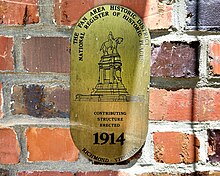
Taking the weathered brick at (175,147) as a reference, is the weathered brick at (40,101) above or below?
above

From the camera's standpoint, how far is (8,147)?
29.5 inches

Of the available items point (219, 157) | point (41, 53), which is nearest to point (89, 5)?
point (41, 53)

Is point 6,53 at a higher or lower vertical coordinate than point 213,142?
higher

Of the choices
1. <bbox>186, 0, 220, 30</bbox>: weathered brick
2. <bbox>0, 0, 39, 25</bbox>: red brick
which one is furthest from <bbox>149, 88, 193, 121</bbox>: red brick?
<bbox>0, 0, 39, 25</bbox>: red brick

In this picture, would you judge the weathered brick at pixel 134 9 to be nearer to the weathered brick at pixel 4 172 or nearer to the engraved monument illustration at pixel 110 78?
the engraved monument illustration at pixel 110 78

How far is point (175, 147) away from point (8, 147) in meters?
0.31

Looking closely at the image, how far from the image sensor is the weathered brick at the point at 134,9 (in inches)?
28.9

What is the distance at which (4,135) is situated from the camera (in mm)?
748

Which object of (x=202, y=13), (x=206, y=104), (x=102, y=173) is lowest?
(x=102, y=173)

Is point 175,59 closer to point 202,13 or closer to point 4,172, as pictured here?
point 202,13

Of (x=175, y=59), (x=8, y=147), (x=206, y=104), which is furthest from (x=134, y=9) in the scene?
(x=8, y=147)

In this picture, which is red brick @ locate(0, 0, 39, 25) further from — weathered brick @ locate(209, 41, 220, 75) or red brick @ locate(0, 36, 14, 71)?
weathered brick @ locate(209, 41, 220, 75)

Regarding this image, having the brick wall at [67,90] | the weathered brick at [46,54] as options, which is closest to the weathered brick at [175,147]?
the brick wall at [67,90]

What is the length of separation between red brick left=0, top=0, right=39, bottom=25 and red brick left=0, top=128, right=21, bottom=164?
0.67 feet
